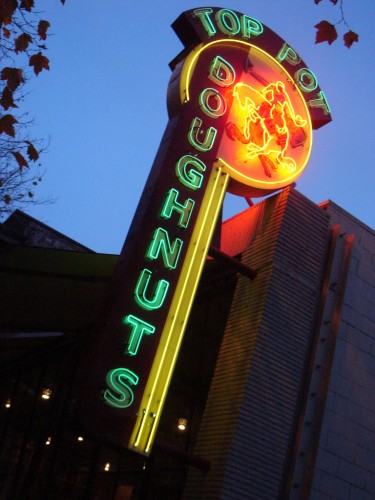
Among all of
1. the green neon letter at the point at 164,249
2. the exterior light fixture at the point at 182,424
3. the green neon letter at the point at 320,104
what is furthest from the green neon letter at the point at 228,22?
the exterior light fixture at the point at 182,424

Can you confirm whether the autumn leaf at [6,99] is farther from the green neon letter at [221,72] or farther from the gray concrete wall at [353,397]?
the gray concrete wall at [353,397]

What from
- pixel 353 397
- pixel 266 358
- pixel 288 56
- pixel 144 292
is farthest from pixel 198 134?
pixel 353 397

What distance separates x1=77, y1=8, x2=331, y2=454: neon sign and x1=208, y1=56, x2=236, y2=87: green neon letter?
0.9 inches

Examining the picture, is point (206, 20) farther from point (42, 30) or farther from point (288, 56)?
point (42, 30)

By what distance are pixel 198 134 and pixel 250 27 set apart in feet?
11.8

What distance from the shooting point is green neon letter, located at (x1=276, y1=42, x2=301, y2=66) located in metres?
13.7

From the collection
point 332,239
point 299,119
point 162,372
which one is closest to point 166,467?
point 162,372

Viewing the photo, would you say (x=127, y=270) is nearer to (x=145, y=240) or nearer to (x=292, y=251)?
(x=145, y=240)

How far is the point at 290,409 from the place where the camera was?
10.4 meters

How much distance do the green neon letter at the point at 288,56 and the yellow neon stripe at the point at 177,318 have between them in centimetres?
387

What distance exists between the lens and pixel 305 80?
13.8m

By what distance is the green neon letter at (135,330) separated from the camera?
30.4 ft

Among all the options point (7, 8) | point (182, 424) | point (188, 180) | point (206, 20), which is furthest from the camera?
point (206, 20)

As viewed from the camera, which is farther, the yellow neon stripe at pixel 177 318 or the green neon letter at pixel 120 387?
the yellow neon stripe at pixel 177 318
